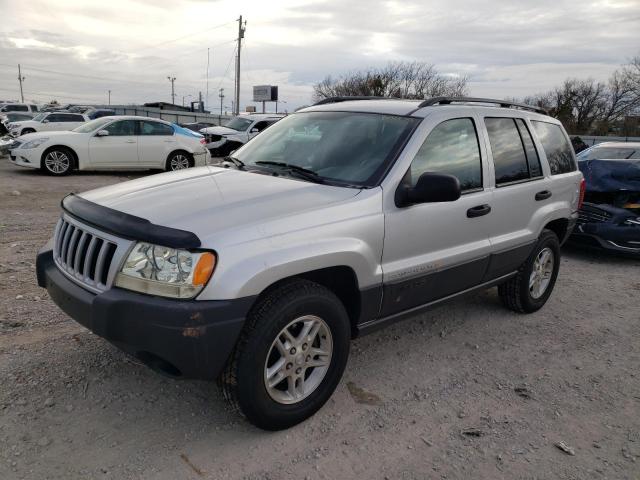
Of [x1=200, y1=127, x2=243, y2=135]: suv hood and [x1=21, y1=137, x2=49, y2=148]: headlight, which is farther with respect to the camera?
[x1=200, y1=127, x2=243, y2=135]: suv hood

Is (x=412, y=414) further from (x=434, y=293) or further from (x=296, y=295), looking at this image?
(x=296, y=295)

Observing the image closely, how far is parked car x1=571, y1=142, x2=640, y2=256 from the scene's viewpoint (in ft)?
21.9

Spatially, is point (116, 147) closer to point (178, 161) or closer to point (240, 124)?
point (178, 161)

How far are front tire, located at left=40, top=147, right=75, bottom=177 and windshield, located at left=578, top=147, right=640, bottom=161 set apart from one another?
36.1 feet

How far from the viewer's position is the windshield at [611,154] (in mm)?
8157

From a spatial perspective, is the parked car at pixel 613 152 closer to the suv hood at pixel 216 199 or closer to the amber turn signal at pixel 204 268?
the suv hood at pixel 216 199

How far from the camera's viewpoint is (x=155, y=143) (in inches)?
527

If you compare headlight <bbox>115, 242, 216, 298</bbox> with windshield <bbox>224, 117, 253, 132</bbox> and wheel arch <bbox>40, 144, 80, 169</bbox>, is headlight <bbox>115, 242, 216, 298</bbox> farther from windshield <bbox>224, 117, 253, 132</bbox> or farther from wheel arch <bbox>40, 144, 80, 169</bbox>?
windshield <bbox>224, 117, 253, 132</bbox>

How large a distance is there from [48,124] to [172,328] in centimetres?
2178

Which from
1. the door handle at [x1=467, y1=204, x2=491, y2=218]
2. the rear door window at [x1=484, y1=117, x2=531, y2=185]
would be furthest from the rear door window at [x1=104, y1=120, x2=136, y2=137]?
the door handle at [x1=467, y1=204, x2=491, y2=218]

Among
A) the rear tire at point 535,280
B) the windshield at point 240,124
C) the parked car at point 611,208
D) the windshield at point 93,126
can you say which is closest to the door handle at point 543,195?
the rear tire at point 535,280

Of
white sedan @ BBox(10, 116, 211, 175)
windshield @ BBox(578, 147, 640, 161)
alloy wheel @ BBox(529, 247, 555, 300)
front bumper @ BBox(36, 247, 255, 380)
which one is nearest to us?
front bumper @ BBox(36, 247, 255, 380)

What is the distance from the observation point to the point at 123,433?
278 cm

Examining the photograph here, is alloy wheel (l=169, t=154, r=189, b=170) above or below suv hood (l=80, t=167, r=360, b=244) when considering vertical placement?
below
